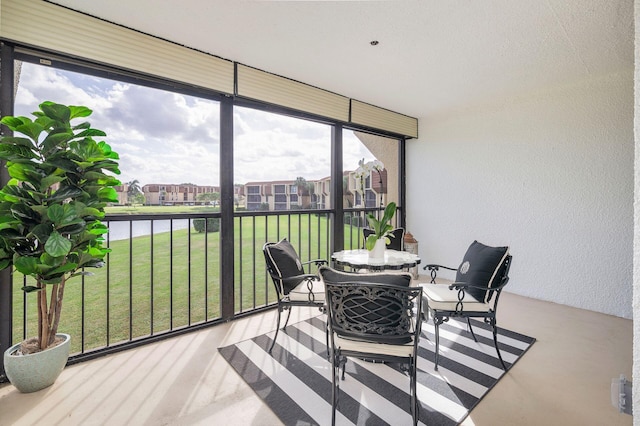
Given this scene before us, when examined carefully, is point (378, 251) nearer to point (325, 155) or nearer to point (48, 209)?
point (325, 155)

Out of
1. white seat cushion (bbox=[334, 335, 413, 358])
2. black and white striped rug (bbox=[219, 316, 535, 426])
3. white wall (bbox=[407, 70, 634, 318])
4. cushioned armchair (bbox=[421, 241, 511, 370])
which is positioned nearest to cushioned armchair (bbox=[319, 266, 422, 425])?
white seat cushion (bbox=[334, 335, 413, 358])

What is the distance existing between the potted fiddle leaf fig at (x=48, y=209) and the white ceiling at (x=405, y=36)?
0.98 meters

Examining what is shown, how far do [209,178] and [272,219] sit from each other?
3.01 feet

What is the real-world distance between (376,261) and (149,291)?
322 cm

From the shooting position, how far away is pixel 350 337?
1.61 metres

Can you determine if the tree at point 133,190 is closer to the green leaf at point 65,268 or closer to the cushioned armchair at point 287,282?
the green leaf at point 65,268

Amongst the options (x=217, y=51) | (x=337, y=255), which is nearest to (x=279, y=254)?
(x=337, y=255)

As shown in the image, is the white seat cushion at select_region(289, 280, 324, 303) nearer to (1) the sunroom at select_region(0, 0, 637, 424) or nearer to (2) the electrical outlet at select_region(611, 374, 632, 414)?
(1) the sunroom at select_region(0, 0, 637, 424)

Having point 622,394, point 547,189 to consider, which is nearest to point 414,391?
point 622,394

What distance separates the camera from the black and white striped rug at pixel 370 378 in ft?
5.46

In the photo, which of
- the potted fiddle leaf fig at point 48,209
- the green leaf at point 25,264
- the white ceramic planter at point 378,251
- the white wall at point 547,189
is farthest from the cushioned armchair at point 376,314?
the white wall at point 547,189

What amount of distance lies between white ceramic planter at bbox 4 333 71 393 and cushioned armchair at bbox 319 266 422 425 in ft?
5.79

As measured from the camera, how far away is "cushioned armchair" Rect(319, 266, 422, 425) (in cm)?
150

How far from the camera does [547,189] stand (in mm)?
3541
